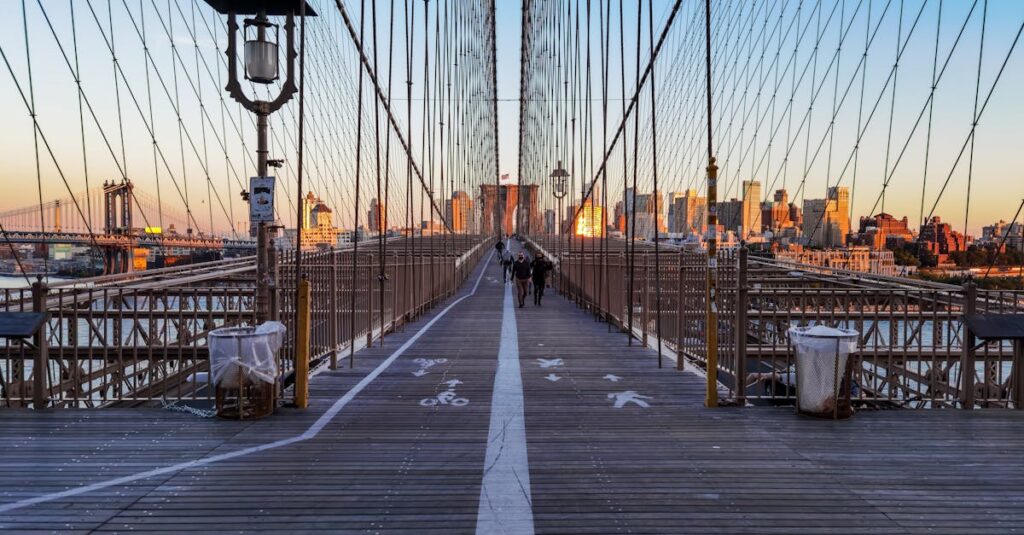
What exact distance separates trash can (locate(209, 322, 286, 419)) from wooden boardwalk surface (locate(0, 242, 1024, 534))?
0.18 meters

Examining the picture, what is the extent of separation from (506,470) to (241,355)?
8.08ft

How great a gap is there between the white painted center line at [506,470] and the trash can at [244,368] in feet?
5.93

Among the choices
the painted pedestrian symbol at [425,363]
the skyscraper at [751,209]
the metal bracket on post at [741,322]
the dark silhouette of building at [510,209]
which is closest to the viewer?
the metal bracket on post at [741,322]

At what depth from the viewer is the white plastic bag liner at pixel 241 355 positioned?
561cm

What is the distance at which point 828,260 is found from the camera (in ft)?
50.8

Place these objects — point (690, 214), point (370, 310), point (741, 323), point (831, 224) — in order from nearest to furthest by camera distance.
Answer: point (741, 323), point (370, 310), point (831, 224), point (690, 214)

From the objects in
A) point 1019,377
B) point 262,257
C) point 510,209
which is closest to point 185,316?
point 262,257

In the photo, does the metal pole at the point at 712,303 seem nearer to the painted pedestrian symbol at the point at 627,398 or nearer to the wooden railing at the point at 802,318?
the wooden railing at the point at 802,318

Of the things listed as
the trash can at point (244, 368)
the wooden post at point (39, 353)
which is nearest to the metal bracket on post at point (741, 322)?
the trash can at point (244, 368)

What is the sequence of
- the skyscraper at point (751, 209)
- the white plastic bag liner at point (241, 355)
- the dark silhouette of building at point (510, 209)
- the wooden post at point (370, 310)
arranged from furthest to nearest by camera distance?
the dark silhouette of building at point (510, 209), the skyscraper at point (751, 209), the wooden post at point (370, 310), the white plastic bag liner at point (241, 355)

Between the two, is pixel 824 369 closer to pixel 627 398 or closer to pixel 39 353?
pixel 627 398

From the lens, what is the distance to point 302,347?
237 inches

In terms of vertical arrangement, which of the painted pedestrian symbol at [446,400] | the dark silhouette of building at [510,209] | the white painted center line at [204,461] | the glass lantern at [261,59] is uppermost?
the dark silhouette of building at [510,209]

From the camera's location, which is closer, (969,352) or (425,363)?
(969,352)
